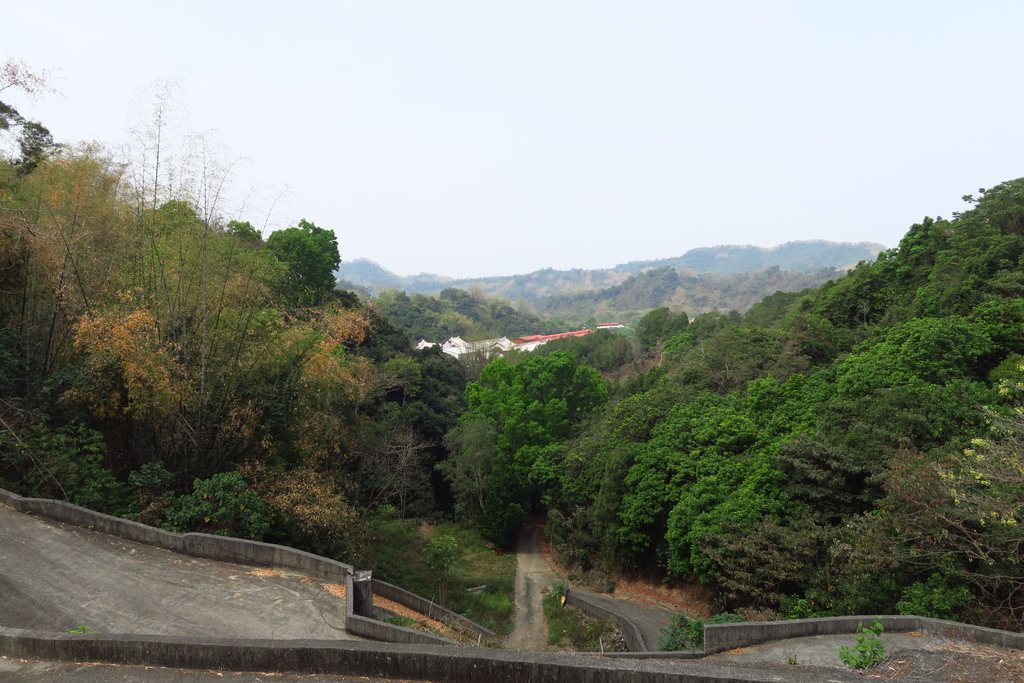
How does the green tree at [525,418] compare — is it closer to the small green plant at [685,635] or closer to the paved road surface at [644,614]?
the paved road surface at [644,614]

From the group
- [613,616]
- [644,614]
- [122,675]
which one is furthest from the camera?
[644,614]

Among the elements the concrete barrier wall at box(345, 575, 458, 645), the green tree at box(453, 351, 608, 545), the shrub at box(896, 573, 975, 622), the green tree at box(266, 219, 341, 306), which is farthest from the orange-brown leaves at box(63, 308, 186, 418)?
the green tree at box(266, 219, 341, 306)

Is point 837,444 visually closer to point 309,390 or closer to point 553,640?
point 553,640

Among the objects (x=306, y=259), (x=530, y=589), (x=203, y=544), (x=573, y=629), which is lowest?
(x=530, y=589)

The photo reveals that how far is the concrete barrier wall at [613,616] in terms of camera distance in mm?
9115

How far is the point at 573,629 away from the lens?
36.4 ft

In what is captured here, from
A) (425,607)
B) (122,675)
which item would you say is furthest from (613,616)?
(122,675)

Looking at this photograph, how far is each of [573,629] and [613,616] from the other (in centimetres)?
99

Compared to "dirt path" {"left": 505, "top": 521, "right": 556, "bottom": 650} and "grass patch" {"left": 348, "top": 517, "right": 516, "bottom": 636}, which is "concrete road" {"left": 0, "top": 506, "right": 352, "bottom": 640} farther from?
"dirt path" {"left": 505, "top": 521, "right": 556, "bottom": 650}

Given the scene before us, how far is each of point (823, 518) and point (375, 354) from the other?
17.5 m

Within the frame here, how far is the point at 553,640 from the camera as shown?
1058cm

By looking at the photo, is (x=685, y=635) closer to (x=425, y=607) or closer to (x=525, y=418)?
(x=425, y=607)

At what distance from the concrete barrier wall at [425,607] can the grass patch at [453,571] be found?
1391 mm

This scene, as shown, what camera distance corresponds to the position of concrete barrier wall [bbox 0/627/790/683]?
10.3ft
